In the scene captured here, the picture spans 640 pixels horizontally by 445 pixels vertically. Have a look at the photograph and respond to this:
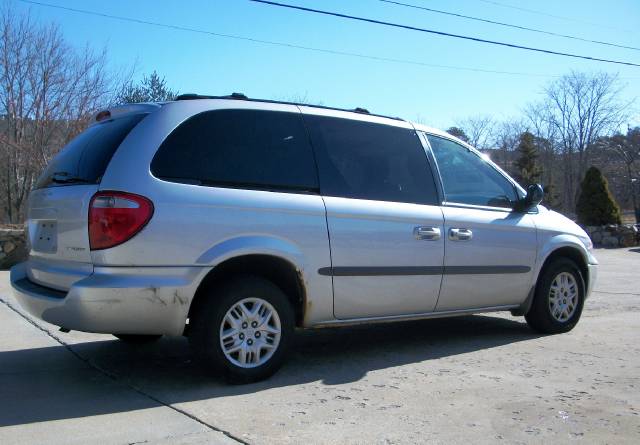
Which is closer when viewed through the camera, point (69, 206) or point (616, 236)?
point (69, 206)

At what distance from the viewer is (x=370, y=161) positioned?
4949mm

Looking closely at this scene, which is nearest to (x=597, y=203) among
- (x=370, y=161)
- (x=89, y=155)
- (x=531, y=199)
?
(x=531, y=199)

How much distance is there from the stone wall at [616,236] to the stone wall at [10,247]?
61.3 ft

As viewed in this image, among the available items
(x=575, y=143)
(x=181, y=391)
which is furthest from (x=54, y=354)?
(x=575, y=143)

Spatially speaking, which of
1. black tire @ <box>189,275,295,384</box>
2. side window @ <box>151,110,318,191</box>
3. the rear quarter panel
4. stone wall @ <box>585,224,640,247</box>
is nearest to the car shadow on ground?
black tire @ <box>189,275,295,384</box>

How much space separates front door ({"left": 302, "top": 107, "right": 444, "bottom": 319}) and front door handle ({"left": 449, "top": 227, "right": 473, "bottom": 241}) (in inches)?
4.9

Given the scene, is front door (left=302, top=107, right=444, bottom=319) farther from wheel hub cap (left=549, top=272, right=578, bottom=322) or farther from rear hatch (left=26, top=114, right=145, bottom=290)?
wheel hub cap (left=549, top=272, right=578, bottom=322)

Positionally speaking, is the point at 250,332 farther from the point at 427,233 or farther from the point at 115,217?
the point at 427,233

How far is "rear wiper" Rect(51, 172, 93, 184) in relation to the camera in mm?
4027

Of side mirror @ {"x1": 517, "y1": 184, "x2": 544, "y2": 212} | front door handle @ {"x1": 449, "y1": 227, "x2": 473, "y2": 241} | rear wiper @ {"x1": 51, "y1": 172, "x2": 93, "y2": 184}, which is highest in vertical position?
side mirror @ {"x1": 517, "y1": 184, "x2": 544, "y2": 212}

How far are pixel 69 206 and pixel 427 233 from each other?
2.69 m

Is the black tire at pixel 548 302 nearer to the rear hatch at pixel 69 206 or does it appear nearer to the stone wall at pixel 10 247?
the rear hatch at pixel 69 206

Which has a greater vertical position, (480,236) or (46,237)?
(480,236)

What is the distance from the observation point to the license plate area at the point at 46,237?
161 inches
